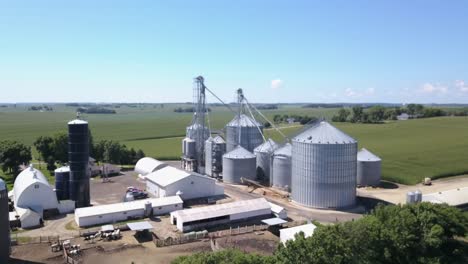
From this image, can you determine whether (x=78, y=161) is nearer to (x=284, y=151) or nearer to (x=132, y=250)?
(x=132, y=250)

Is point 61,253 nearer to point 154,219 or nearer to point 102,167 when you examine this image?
point 154,219

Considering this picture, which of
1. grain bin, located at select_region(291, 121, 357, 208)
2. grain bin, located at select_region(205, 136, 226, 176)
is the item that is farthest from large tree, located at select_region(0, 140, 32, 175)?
grain bin, located at select_region(291, 121, 357, 208)

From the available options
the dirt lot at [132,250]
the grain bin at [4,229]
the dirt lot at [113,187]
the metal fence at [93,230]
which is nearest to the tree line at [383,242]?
the dirt lot at [132,250]

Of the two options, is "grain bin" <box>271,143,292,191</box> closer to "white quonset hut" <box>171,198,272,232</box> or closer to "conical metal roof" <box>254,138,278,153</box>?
"conical metal roof" <box>254,138,278,153</box>

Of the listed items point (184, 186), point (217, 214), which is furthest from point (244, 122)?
point (217, 214)

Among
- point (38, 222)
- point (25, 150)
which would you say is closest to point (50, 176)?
point (25, 150)

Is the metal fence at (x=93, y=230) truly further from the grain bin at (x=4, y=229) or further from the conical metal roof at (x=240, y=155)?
the conical metal roof at (x=240, y=155)
